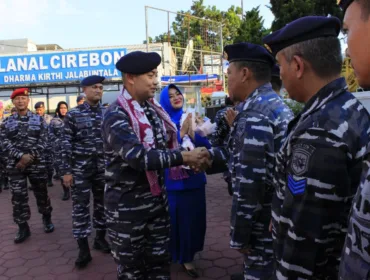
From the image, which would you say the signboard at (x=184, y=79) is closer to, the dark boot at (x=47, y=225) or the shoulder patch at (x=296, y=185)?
the dark boot at (x=47, y=225)

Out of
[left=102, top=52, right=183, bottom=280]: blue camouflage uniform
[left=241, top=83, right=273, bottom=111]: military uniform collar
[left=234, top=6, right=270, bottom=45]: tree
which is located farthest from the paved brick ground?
[left=234, top=6, right=270, bottom=45]: tree

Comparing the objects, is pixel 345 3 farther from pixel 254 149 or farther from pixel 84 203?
pixel 84 203

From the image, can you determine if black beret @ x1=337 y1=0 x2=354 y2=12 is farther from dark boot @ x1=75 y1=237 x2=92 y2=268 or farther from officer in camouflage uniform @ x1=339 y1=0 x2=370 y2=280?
dark boot @ x1=75 y1=237 x2=92 y2=268

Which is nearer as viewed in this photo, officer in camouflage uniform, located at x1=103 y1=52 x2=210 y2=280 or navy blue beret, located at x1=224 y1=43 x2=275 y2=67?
Result: navy blue beret, located at x1=224 y1=43 x2=275 y2=67

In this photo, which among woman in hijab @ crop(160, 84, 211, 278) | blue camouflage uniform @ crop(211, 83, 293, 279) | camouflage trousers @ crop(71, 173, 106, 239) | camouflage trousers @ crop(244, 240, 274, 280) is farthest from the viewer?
camouflage trousers @ crop(71, 173, 106, 239)

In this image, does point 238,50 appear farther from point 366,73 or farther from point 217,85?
point 217,85

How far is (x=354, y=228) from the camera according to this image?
0.88 metres

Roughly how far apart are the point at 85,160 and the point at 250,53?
2.48 metres

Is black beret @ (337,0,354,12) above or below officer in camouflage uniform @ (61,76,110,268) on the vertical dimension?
above

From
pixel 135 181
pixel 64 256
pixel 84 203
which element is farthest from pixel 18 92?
pixel 135 181

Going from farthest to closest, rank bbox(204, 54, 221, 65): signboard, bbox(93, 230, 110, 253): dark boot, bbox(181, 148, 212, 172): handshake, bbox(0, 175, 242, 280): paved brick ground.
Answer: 1. bbox(204, 54, 221, 65): signboard
2. bbox(93, 230, 110, 253): dark boot
3. bbox(0, 175, 242, 280): paved brick ground
4. bbox(181, 148, 212, 172): handshake

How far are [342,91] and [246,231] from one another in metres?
0.93

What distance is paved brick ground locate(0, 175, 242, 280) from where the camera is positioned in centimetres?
344

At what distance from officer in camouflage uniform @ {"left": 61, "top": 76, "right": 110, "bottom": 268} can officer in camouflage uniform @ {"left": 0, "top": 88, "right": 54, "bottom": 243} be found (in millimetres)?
819
